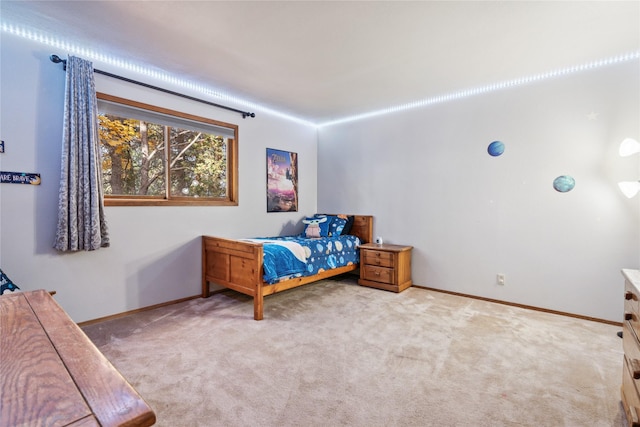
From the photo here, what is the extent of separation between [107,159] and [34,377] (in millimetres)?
2888

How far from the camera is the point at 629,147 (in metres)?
2.63

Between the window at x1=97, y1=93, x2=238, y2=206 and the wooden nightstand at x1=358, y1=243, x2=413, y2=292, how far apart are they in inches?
71.9

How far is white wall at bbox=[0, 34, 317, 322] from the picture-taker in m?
2.37

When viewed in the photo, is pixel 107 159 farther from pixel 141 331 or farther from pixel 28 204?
pixel 141 331

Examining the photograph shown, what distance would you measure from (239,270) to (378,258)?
1736mm

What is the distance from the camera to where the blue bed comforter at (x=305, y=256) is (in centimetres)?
299

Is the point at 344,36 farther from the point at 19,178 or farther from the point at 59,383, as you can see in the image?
the point at 19,178

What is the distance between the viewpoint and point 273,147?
4320 mm

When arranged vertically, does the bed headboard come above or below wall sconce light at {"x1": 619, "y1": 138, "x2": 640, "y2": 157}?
below

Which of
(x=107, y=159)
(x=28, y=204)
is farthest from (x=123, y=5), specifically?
(x=28, y=204)

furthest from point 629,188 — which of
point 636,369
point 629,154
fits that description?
point 636,369

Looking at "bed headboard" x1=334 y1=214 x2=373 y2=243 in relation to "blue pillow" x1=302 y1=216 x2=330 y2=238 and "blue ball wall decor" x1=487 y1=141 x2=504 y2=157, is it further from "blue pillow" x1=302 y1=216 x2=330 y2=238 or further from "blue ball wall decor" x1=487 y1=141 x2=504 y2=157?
"blue ball wall decor" x1=487 y1=141 x2=504 y2=157

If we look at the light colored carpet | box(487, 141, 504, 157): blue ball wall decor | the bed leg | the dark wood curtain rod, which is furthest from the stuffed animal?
box(487, 141, 504, 157): blue ball wall decor

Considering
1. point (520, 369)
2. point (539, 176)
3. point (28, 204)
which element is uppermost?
point (539, 176)
